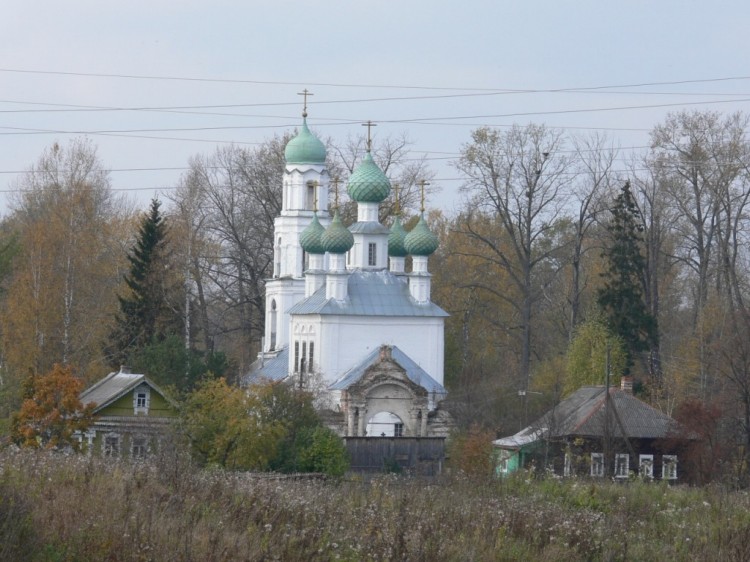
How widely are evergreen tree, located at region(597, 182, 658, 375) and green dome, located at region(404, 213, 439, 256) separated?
5.55 meters

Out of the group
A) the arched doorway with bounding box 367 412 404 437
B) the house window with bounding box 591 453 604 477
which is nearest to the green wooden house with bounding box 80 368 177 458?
the arched doorway with bounding box 367 412 404 437

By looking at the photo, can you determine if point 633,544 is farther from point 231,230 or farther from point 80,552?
point 231,230

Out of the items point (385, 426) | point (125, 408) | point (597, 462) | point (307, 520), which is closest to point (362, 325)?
point (385, 426)

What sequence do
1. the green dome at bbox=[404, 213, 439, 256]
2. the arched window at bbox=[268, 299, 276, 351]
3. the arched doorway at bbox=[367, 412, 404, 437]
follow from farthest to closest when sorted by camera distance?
the arched window at bbox=[268, 299, 276, 351] < the green dome at bbox=[404, 213, 439, 256] < the arched doorway at bbox=[367, 412, 404, 437]

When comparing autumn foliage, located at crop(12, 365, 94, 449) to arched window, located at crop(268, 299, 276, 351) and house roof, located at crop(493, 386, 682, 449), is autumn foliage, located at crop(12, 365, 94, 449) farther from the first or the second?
arched window, located at crop(268, 299, 276, 351)

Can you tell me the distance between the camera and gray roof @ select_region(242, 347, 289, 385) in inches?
2015

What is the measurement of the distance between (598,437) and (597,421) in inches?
34.1

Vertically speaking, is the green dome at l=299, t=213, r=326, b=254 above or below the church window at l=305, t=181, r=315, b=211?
below

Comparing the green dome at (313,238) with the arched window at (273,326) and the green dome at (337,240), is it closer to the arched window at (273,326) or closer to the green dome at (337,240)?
the green dome at (337,240)

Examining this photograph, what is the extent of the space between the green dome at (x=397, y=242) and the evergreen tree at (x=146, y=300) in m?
7.05

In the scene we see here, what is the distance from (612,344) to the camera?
4516 centimetres

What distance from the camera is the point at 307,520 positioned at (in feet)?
45.8

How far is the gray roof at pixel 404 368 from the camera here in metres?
47.3

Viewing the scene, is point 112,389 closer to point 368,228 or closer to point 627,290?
point 368,228
